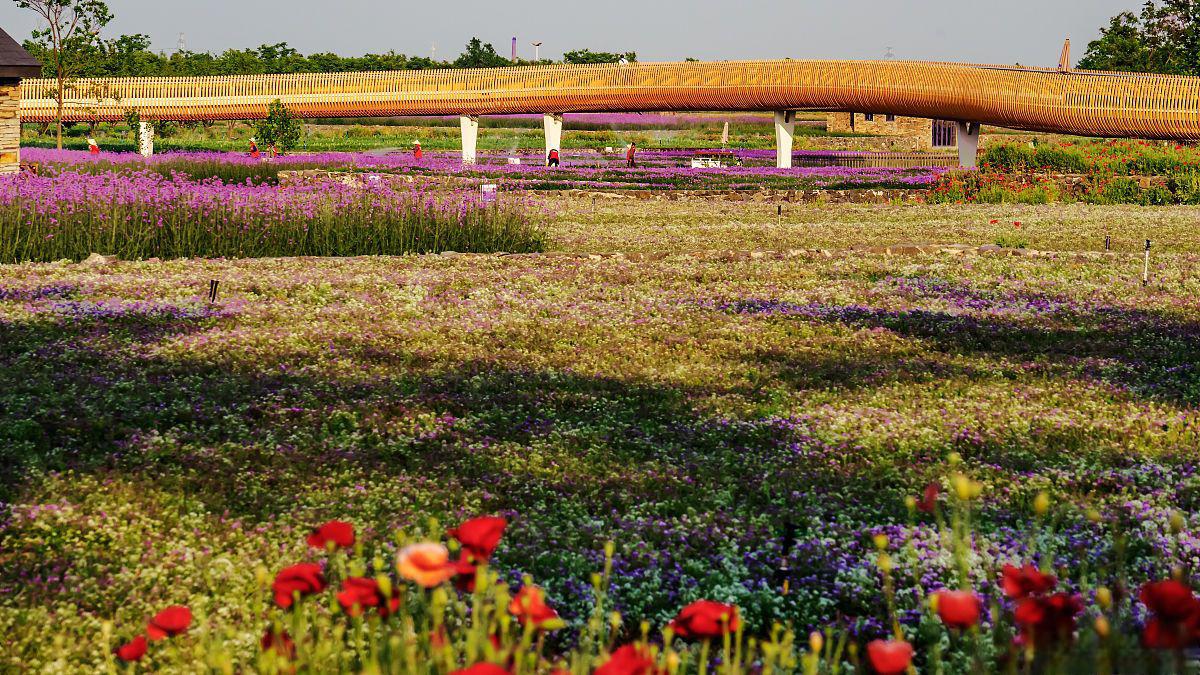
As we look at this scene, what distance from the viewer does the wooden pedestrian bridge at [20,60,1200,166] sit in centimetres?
3616

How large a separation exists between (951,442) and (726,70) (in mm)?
35615

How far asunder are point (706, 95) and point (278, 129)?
621 inches

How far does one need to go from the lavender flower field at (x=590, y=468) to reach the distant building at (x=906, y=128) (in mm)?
47609

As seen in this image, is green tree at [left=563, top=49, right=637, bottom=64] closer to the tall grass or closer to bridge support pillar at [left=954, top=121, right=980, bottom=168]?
bridge support pillar at [left=954, top=121, right=980, bottom=168]

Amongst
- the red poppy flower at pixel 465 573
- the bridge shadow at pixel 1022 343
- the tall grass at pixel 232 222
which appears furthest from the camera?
the tall grass at pixel 232 222

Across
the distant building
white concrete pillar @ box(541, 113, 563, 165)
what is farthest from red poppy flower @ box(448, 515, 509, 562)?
the distant building

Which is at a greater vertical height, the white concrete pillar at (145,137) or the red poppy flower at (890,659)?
the white concrete pillar at (145,137)

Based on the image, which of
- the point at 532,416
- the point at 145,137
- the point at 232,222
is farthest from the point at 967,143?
the point at 532,416

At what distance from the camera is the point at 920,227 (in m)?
23.1

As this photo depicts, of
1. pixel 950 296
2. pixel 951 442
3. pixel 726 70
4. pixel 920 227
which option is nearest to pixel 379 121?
pixel 726 70

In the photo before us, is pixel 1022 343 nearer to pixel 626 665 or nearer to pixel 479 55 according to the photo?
pixel 626 665

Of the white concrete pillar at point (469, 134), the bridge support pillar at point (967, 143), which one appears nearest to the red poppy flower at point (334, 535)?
the bridge support pillar at point (967, 143)

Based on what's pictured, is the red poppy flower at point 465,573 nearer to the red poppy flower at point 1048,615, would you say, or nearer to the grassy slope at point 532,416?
the grassy slope at point 532,416

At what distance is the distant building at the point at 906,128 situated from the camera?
206 ft
